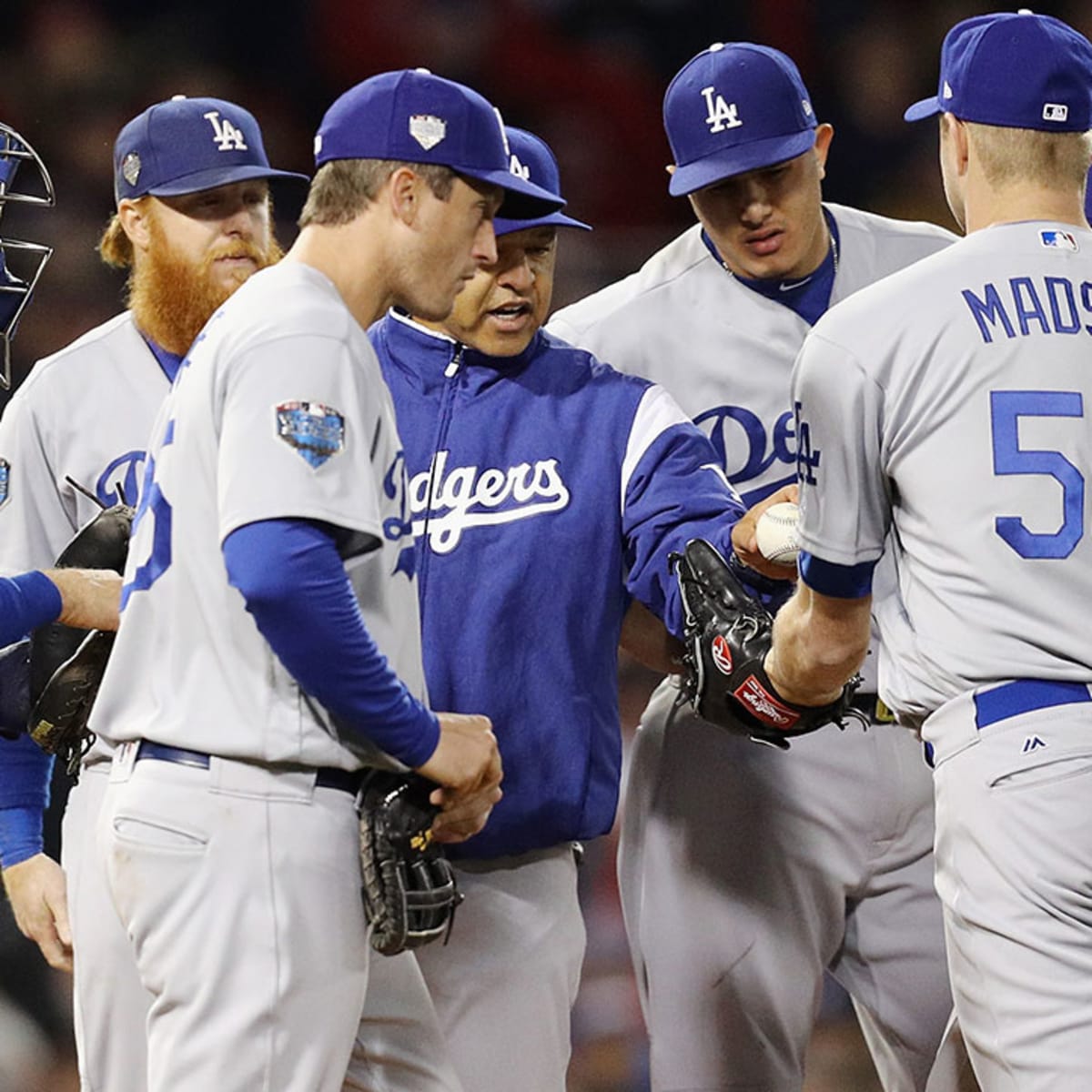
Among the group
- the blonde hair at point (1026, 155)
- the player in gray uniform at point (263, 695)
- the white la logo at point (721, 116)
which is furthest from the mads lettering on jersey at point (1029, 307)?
the white la logo at point (721, 116)

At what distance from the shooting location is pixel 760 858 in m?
2.84

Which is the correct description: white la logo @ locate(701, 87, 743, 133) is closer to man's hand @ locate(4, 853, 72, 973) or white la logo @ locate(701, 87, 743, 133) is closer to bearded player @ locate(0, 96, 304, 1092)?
bearded player @ locate(0, 96, 304, 1092)

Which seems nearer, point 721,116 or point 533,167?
point 533,167

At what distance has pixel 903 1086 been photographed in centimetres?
289

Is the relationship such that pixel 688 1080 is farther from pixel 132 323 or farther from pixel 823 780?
pixel 132 323

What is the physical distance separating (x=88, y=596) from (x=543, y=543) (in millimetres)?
638

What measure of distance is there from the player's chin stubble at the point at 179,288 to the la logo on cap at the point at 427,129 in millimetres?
798

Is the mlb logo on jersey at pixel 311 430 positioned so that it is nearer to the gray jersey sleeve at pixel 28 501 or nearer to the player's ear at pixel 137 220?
the gray jersey sleeve at pixel 28 501

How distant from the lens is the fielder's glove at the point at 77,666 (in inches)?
99.9

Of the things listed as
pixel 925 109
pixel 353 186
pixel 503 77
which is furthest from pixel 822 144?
pixel 503 77

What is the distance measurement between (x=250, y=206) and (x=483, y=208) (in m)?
0.93

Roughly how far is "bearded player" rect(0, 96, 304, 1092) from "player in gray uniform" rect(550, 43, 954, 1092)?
65 cm

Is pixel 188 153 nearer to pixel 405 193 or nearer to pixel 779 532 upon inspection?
pixel 405 193

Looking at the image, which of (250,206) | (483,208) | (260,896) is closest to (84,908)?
(260,896)
